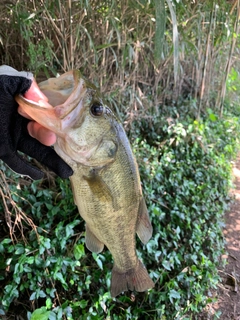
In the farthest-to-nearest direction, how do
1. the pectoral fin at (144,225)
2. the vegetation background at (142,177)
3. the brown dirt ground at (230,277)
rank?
the brown dirt ground at (230,277), the vegetation background at (142,177), the pectoral fin at (144,225)

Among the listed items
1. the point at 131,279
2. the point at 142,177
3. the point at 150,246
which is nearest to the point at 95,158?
the point at 131,279

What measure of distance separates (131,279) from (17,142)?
3.01 ft

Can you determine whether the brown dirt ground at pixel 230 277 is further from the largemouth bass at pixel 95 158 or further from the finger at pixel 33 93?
the finger at pixel 33 93

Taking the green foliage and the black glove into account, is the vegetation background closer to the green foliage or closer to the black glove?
the green foliage

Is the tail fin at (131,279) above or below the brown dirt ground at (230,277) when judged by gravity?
above

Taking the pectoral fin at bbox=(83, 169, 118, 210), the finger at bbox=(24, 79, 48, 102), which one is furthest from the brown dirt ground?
the finger at bbox=(24, 79, 48, 102)

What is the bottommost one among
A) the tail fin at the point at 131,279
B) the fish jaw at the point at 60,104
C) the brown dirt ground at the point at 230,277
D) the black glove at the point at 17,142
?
the brown dirt ground at the point at 230,277

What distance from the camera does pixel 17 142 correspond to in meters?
1.19

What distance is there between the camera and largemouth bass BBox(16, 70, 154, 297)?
1.03 meters

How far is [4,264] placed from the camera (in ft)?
6.77

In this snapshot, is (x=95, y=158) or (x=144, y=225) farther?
(x=144, y=225)

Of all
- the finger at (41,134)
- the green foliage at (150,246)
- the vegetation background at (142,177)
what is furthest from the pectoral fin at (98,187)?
the green foliage at (150,246)

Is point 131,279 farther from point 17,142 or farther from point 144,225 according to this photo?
point 17,142

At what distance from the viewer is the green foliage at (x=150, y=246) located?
2.11 meters
